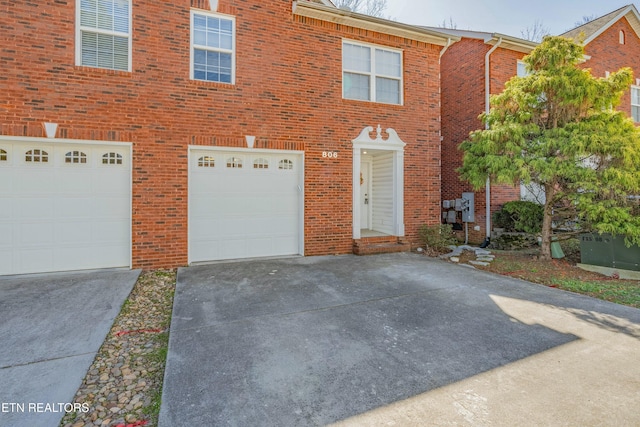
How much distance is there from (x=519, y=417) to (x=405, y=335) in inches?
53.6

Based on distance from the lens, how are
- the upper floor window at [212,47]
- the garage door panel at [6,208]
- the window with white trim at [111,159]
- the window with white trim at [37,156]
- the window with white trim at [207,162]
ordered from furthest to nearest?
the window with white trim at [207,162], the upper floor window at [212,47], the window with white trim at [111,159], the window with white trim at [37,156], the garage door panel at [6,208]

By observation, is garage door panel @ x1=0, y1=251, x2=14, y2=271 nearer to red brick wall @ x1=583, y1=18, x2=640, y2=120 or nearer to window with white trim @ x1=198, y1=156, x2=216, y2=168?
window with white trim @ x1=198, y1=156, x2=216, y2=168

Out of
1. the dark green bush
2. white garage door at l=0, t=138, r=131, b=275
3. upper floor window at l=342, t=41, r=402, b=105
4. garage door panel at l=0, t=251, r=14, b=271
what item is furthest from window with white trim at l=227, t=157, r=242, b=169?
the dark green bush

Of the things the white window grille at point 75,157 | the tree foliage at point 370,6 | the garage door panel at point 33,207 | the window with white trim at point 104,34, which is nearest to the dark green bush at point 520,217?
the window with white trim at point 104,34

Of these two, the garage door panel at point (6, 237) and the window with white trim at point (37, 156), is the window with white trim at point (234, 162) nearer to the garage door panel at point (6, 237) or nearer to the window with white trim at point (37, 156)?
the window with white trim at point (37, 156)

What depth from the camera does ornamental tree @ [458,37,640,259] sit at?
5926 mm

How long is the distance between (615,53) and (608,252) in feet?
33.7

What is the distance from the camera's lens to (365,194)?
9570mm

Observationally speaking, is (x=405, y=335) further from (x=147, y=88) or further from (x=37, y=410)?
(x=147, y=88)

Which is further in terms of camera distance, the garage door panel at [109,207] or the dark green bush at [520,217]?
the dark green bush at [520,217]

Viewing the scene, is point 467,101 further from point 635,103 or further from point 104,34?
point 104,34

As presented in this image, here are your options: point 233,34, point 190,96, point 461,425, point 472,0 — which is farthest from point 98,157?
point 472,0

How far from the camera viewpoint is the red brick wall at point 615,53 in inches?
452

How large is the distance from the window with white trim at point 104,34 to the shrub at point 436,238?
7.65m
